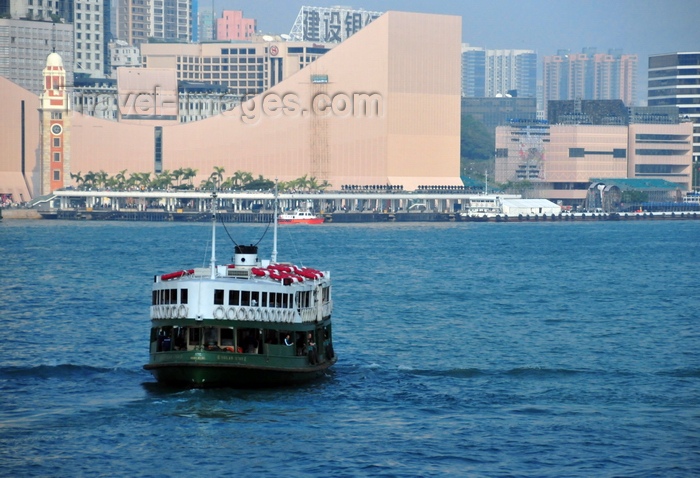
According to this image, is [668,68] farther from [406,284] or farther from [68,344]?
[68,344]

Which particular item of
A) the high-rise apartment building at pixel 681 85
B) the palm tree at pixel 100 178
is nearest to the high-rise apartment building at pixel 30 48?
the palm tree at pixel 100 178

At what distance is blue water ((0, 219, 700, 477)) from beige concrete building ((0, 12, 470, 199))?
88.4 meters

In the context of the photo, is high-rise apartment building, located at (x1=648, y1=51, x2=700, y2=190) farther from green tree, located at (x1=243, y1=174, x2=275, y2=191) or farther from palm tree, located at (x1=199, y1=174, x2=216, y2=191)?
palm tree, located at (x1=199, y1=174, x2=216, y2=191)

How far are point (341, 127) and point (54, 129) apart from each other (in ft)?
93.7

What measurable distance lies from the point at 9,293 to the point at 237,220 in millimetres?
87046

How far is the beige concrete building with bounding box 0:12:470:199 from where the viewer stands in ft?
480

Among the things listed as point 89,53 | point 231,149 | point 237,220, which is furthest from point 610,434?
point 89,53

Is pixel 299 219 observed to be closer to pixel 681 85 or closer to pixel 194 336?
A: pixel 681 85

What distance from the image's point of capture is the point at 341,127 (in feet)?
489

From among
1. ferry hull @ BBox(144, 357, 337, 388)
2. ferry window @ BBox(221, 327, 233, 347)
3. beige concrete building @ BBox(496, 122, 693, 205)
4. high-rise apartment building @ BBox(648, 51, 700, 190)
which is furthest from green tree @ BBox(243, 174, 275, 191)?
ferry window @ BBox(221, 327, 233, 347)

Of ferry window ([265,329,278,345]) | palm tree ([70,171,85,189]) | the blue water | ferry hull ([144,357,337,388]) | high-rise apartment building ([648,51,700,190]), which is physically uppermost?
high-rise apartment building ([648,51,700,190])

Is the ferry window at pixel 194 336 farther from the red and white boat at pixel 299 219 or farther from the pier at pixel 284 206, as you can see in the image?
the pier at pixel 284 206

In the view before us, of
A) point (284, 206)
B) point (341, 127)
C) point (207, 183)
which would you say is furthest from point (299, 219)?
point (341, 127)

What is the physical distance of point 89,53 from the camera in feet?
612
